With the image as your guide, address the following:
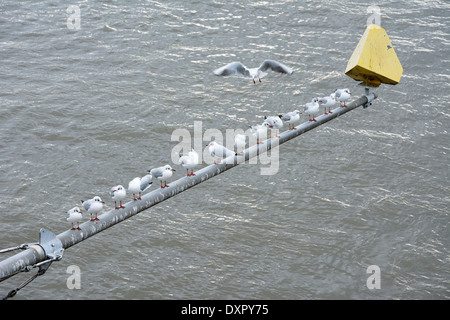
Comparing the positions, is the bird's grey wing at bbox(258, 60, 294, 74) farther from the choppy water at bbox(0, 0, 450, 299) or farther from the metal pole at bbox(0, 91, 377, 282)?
the choppy water at bbox(0, 0, 450, 299)

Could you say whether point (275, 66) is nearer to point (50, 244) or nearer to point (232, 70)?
point (232, 70)

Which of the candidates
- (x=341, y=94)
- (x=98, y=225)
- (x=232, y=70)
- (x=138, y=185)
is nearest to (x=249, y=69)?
(x=232, y=70)

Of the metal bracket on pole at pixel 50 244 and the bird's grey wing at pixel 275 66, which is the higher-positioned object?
the bird's grey wing at pixel 275 66

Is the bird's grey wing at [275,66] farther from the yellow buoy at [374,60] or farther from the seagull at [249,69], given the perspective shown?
the yellow buoy at [374,60]

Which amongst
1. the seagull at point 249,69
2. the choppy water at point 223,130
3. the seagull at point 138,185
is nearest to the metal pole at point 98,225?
the seagull at point 138,185

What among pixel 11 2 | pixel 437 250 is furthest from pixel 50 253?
pixel 11 2

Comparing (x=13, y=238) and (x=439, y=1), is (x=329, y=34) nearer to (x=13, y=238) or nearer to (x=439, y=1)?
(x=439, y=1)
